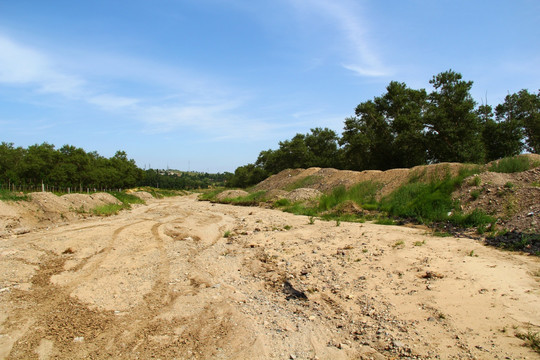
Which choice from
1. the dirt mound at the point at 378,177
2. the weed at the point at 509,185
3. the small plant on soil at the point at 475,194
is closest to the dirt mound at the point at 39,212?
the dirt mound at the point at 378,177

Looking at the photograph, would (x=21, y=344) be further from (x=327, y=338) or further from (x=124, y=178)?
(x=124, y=178)

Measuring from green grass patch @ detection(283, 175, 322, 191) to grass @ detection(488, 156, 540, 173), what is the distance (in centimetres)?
1308

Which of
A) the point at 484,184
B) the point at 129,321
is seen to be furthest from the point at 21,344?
the point at 484,184

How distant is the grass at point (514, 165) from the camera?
13.8m

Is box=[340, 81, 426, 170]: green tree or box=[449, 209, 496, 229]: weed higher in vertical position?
box=[340, 81, 426, 170]: green tree

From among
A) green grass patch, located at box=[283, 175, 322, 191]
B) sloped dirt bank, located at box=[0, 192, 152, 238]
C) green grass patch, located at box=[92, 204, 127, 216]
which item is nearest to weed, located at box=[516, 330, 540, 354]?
sloped dirt bank, located at box=[0, 192, 152, 238]

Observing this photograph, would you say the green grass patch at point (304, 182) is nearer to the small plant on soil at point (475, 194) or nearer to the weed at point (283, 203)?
the weed at point (283, 203)

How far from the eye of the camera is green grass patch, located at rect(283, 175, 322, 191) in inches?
1019

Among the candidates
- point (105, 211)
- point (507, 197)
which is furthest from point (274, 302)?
point (105, 211)

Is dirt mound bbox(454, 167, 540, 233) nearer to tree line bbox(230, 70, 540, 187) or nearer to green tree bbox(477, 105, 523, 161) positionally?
tree line bbox(230, 70, 540, 187)

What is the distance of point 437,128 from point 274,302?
25409mm

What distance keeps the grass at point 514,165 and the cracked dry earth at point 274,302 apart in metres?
8.27

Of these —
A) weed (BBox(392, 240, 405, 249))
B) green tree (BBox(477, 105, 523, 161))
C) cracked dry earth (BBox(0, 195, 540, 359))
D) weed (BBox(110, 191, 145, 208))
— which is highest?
green tree (BBox(477, 105, 523, 161))

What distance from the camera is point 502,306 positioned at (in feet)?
13.7
